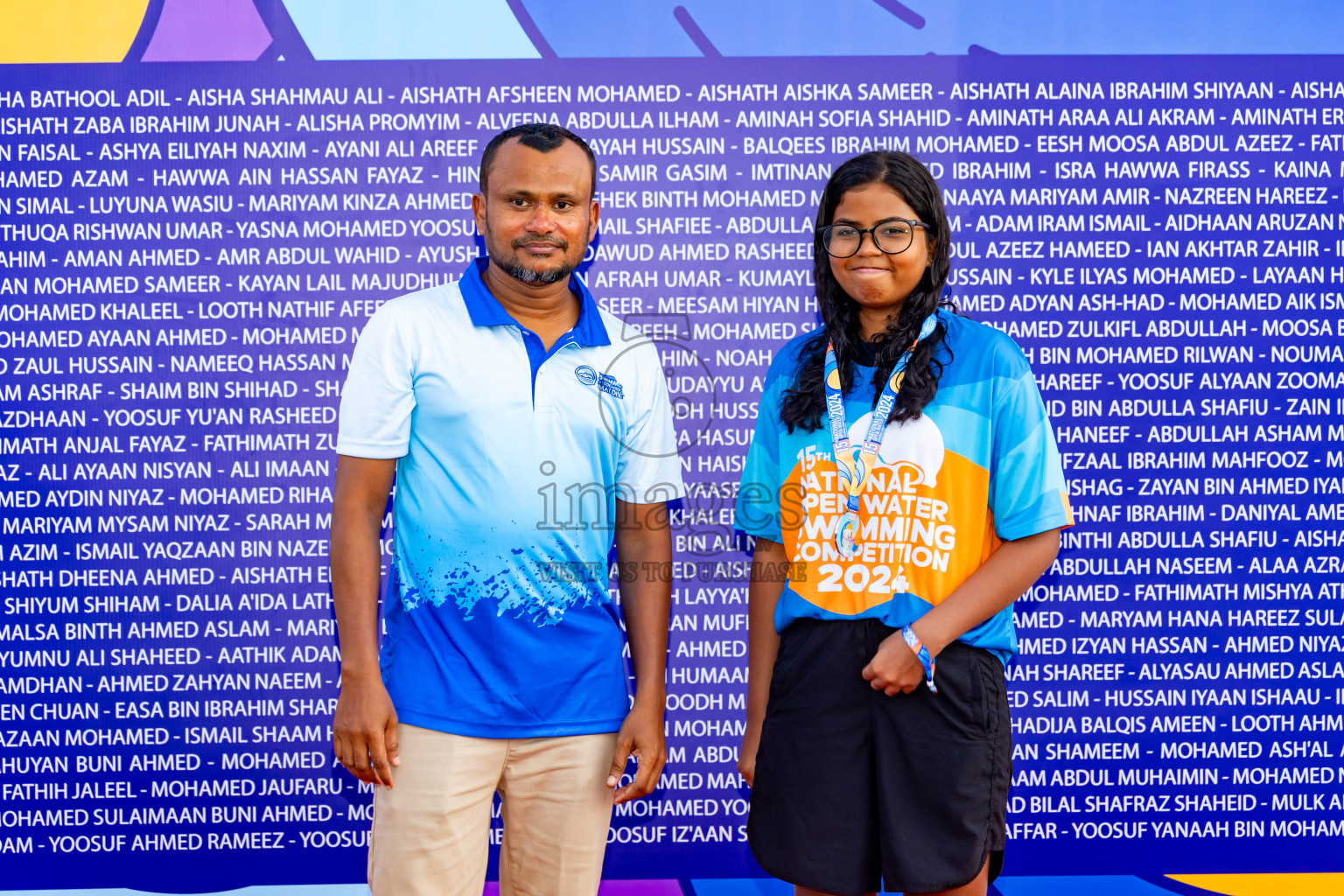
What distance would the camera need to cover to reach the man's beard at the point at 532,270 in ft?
6.46

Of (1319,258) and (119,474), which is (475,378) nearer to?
(119,474)

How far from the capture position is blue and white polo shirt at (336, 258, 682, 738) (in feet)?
6.28

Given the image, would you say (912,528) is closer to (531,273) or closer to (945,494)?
(945,494)

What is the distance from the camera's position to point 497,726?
1.93 meters

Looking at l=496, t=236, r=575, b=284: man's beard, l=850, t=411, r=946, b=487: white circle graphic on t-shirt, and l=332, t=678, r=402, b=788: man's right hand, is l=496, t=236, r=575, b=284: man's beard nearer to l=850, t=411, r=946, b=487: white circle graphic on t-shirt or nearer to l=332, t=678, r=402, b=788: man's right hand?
l=850, t=411, r=946, b=487: white circle graphic on t-shirt

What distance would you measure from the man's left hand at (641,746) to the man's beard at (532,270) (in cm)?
100

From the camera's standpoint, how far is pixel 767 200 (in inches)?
104

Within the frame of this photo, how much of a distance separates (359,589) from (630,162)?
58.7 inches

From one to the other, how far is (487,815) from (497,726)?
10.4 inches

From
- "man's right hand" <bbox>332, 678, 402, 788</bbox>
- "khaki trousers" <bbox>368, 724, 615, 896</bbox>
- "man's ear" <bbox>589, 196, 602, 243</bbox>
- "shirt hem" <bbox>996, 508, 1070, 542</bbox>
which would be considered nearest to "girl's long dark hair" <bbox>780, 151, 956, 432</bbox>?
"shirt hem" <bbox>996, 508, 1070, 542</bbox>

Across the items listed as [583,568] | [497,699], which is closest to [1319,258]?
[583,568]

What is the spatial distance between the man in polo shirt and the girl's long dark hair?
426 mm

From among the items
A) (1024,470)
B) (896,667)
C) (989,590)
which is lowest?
(896,667)

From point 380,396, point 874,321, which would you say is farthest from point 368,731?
point 874,321
